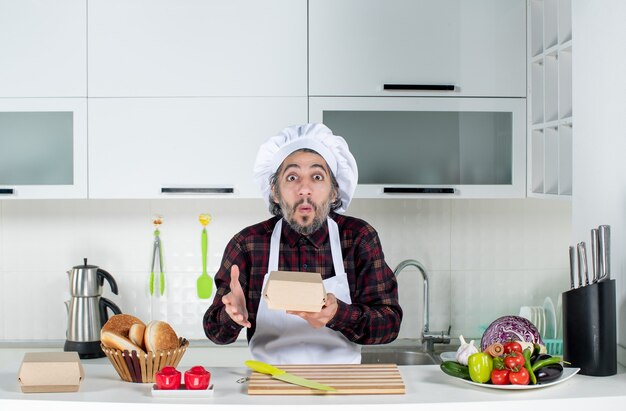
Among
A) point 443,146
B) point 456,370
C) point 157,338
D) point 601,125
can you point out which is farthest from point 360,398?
point 443,146

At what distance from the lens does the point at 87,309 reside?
300cm

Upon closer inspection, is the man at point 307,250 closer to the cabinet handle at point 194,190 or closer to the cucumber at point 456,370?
the cucumber at point 456,370

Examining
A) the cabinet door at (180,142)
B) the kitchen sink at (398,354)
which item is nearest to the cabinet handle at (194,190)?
the cabinet door at (180,142)

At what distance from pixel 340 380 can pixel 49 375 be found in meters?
0.58

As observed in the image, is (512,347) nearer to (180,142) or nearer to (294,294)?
(294,294)

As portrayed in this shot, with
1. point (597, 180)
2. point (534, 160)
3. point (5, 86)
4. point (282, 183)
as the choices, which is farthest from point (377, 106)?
point (5, 86)

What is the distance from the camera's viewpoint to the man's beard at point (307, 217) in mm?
2203

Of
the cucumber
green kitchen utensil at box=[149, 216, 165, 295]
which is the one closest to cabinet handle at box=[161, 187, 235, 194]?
green kitchen utensil at box=[149, 216, 165, 295]

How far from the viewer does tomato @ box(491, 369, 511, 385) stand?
1702mm

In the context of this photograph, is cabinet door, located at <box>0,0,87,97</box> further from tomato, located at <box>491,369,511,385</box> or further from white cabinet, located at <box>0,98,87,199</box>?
tomato, located at <box>491,369,511,385</box>

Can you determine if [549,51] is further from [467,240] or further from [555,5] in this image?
[467,240]

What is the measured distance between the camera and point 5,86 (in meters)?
2.81

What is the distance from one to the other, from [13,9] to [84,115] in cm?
42

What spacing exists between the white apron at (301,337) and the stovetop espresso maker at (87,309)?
889mm
